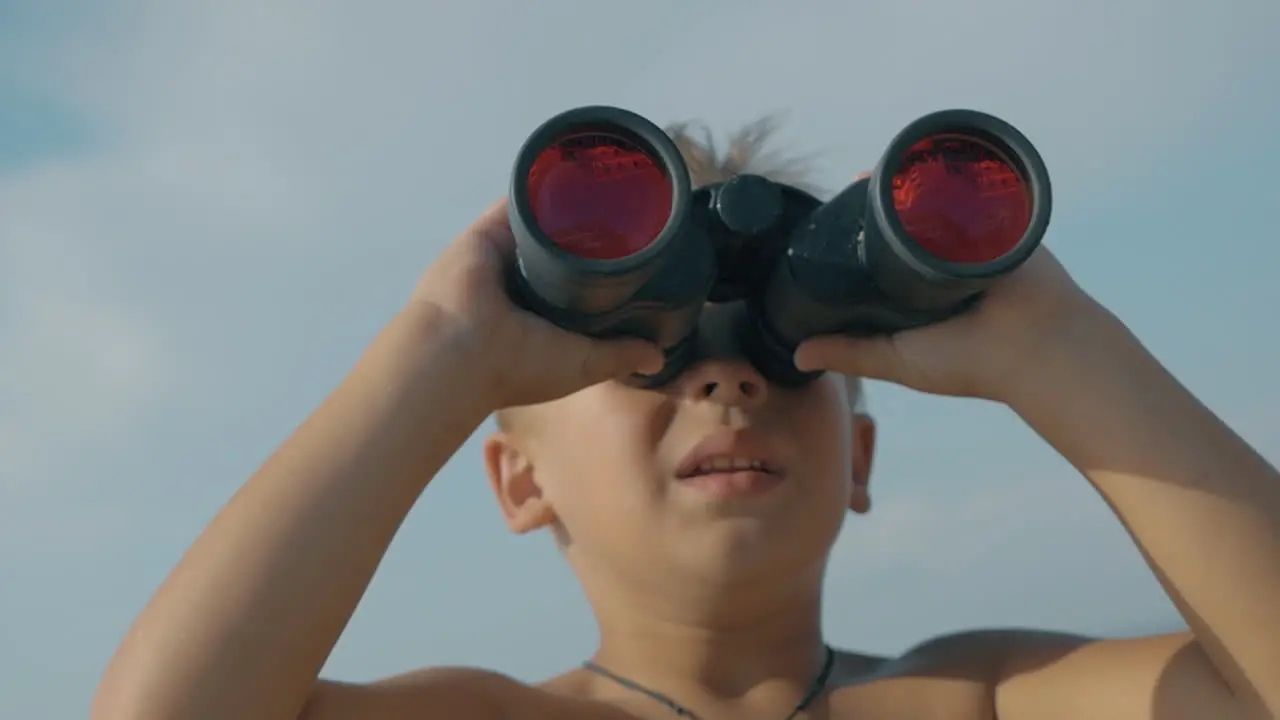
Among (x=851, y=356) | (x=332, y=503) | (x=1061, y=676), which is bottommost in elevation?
(x=1061, y=676)

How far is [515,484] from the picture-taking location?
1321 millimetres

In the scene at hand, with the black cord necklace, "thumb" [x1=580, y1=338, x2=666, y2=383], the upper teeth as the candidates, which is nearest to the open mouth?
the upper teeth

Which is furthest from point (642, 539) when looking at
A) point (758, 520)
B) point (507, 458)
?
point (507, 458)

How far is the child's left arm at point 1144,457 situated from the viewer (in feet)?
2.99

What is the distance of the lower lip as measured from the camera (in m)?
1.10

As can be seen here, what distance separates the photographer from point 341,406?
3.16 feet

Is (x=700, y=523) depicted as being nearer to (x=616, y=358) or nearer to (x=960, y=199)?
(x=616, y=358)

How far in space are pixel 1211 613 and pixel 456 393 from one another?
1.76 ft

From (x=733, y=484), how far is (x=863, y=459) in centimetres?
34

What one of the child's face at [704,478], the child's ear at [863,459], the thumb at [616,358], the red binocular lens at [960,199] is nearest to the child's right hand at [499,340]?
the thumb at [616,358]

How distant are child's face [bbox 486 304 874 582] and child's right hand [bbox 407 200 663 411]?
117mm

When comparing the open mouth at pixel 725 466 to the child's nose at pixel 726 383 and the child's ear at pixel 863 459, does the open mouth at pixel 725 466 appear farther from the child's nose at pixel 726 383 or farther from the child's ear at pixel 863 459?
the child's ear at pixel 863 459

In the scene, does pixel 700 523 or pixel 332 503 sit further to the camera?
pixel 700 523

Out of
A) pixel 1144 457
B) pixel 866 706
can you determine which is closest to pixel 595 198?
pixel 1144 457
